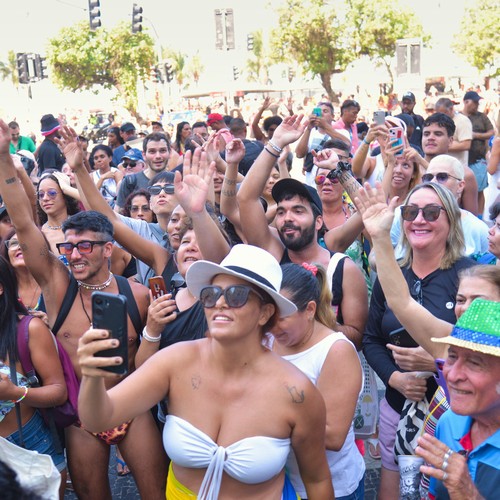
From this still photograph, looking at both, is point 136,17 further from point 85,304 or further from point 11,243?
point 85,304

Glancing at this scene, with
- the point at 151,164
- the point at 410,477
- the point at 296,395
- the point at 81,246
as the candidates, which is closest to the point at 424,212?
the point at 410,477

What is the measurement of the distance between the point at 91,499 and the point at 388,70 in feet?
149

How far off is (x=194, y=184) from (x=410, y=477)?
6.55 ft

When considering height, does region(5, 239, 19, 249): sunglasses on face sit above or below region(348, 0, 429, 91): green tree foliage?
below

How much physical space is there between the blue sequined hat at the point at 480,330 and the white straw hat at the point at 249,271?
27.2 inches

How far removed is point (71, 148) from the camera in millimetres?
4922

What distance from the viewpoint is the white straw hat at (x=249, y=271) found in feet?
8.95

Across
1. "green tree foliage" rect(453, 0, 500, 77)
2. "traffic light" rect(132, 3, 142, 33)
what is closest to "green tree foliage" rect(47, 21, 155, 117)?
"traffic light" rect(132, 3, 142, 33)

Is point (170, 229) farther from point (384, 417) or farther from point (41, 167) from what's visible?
point (41, 167)

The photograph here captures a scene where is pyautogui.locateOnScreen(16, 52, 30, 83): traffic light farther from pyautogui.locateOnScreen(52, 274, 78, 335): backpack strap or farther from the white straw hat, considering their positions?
the white straw hat

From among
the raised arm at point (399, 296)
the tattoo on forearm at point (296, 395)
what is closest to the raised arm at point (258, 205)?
the raised arm at point (399, 296)

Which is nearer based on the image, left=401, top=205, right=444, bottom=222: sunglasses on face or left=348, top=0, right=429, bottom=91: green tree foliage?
left=401, top=205, right=444, bottom=222: sunglasses on face

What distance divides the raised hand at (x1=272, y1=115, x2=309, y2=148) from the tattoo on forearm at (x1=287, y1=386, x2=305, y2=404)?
2.29 metres

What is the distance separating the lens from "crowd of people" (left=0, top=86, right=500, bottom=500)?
2609 mm
